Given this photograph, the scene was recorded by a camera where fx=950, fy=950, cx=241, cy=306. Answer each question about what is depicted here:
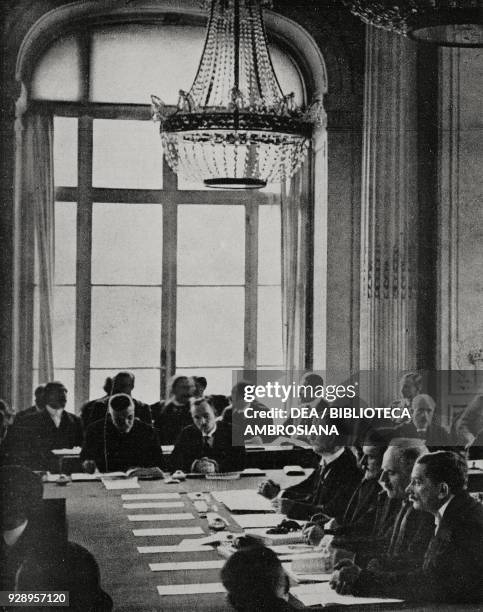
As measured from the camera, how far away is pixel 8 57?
8.46 metres

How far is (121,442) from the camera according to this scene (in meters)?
6.63

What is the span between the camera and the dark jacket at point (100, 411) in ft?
24.1

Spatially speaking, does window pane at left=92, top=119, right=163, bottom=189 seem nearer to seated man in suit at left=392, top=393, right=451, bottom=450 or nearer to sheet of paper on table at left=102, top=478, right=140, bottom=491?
seated man in suit at left=392, top=393, right=451, bottom=450

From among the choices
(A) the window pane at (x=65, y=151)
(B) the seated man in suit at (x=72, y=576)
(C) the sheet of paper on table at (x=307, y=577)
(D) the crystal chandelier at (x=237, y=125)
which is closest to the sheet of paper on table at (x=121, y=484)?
(B) the seated man in suit at (x=72, y=576)

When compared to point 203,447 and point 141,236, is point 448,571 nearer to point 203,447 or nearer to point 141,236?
point 203,447

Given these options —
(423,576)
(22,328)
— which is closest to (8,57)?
(22,328)

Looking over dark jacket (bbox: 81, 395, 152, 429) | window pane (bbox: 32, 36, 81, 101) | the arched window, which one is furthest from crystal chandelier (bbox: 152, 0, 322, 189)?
window pane (bbox: 32, 36, 81, 101)

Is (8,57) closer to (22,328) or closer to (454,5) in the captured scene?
(22,328)

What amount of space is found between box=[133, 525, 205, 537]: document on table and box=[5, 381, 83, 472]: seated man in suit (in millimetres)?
2137

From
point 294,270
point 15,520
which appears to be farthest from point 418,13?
point 294,270

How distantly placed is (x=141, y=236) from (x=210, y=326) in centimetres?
114

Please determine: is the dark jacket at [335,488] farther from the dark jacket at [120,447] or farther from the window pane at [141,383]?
the window pane at [141,383]

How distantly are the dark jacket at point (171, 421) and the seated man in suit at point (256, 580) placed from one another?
501 centimetres

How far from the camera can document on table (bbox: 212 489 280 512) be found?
500 cm
